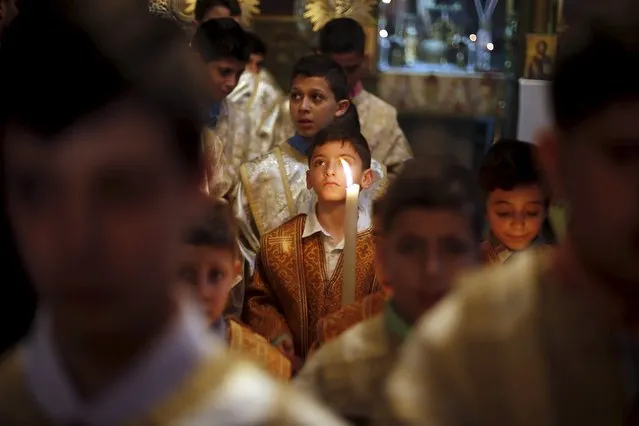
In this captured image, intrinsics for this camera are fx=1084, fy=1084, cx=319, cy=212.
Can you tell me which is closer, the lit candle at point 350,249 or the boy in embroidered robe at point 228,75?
the lit candle at point 350,249

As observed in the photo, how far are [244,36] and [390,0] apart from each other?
6.39ft

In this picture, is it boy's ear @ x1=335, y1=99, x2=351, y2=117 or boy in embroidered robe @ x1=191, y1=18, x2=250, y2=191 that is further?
boy's ear @ x1=335, y1=99, x2=351, y2=117

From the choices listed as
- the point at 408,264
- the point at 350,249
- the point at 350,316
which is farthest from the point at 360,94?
the point at 408,264

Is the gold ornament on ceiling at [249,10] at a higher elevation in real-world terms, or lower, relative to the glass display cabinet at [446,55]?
higher

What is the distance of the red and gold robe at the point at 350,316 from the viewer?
1401 millimetres

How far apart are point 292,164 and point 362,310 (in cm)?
165

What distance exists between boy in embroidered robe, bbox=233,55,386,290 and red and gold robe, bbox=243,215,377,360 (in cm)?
45

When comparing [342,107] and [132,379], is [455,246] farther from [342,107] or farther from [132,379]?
[342,107]

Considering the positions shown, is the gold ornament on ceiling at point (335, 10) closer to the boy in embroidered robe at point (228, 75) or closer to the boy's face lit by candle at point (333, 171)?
the boy in embroidered robe at point (228, 75)

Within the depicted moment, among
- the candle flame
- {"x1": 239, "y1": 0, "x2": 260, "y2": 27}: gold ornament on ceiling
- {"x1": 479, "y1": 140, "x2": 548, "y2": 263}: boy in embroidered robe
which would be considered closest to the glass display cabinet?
{"x1": 239, "y1": 0, "x2": 260, "y2": 27}: gold ornament on ceiling

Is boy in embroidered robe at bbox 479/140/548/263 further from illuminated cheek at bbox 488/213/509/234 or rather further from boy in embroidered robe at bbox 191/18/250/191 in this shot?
boy in embroidered robe at bbox 191/18/250/191

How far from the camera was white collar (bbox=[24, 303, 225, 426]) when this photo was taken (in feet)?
2.66

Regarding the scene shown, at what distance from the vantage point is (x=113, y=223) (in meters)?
0.78

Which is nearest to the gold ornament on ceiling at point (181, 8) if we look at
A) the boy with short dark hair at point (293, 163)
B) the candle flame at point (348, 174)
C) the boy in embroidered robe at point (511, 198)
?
the boy with short dark hair at point (293, 163)
